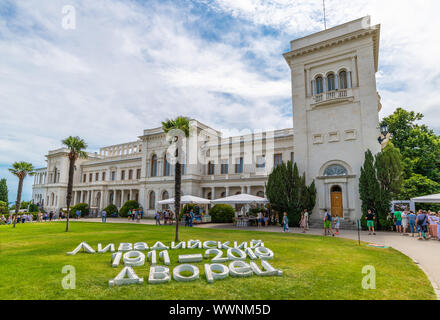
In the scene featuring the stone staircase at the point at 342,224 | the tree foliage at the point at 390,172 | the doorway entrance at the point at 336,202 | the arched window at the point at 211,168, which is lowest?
the stone staircase at the point at 342,224

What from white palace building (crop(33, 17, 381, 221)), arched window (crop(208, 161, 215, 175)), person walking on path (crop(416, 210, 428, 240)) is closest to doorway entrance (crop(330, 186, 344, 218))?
white palace building (crop(33, 17, 381, 221))

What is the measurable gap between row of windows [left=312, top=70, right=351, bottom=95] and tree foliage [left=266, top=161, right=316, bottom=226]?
8076mm

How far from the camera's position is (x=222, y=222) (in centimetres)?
2844

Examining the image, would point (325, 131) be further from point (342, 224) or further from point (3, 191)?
point (3, 191)

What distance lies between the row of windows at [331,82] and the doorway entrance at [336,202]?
9.27m

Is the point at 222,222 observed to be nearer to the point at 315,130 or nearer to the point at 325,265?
the point at 315,130

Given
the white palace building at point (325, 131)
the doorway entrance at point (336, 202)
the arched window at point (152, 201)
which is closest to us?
the white palace building at point (325, 131)

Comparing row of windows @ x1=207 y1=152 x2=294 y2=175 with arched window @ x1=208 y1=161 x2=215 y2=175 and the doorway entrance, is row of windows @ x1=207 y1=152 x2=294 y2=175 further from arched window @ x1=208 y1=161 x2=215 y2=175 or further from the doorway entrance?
the doorway entrance

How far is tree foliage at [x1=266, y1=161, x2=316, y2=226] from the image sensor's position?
870 inches

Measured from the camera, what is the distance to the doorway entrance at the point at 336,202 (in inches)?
869

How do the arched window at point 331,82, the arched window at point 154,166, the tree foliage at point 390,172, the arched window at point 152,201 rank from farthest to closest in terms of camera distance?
the arched window at point 154,166 < the arched window at point 152,201 < the arched window at point 331,82 < the tree foliage at point 390,172

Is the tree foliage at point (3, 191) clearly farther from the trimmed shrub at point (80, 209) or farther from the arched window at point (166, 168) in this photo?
the arched window at point (166, 168)

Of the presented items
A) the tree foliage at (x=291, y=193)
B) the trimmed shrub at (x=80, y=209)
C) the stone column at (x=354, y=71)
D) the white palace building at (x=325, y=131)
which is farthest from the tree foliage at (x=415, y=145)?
the trimmed shrub at (x=80, y=209)

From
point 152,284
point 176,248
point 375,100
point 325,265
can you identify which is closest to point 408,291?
point 325,265
